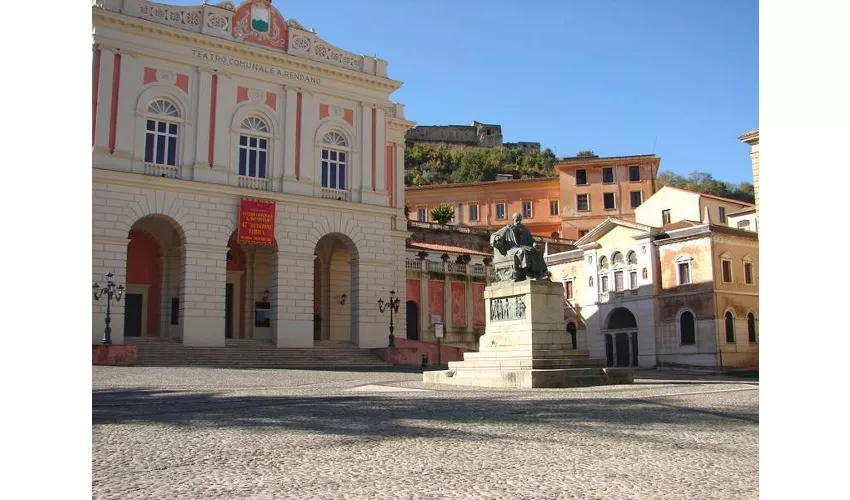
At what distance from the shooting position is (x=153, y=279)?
2861 centimetres

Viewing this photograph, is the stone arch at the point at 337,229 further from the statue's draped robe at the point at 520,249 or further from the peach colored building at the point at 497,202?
the peach colored building at the point at 497,202

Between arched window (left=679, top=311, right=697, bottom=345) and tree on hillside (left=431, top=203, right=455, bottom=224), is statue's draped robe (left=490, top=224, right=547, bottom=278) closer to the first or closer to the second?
arched window (left=679, top=311, right=697, bottom=345)

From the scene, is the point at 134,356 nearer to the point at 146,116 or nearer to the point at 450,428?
the point at 146,116

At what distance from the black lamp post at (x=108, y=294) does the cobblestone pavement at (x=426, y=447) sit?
43.6 ft

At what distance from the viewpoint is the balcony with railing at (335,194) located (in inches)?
1177

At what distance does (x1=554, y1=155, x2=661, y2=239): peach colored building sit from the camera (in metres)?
50.1

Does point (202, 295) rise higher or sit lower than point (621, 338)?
higher

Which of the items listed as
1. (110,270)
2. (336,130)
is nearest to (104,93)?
(110,270)

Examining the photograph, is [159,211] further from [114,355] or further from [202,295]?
[114,355]

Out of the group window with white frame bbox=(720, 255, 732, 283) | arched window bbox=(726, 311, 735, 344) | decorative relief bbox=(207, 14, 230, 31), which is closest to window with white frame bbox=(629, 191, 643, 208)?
window with white frame bbox=(720, 255, 732, 283)

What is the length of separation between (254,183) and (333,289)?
6248 mm

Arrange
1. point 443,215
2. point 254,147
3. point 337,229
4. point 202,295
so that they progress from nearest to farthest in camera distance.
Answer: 1. point 202,295
2. point 254,147
3. point 337,229
4. point 443,215

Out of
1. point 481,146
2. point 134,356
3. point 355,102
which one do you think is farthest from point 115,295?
point 481,146
